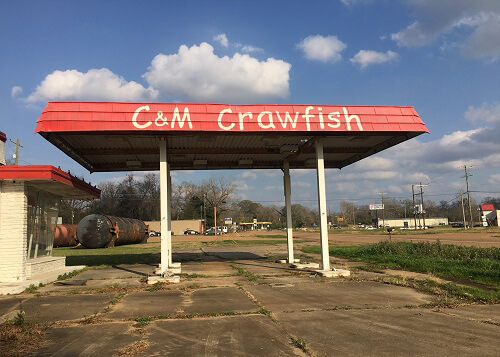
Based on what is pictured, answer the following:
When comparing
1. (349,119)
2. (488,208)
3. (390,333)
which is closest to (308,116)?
(349,119)

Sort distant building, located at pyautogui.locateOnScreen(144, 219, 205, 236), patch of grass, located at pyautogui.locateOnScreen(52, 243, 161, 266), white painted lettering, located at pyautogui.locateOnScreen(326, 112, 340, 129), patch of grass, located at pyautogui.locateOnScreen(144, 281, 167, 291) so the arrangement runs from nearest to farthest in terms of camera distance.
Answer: patch of grass, located at pyautogui.locateOnScreen(144, 281, 167, 291), white painted lettering, located at pyautogui.locateOnScreen(326, 112, 340, 129), patch of grass, located at pyautogui.locateOnScreen(52, 243, 161, 266), distant building, located at pyautogui.locateOnScreen(144, 219, 205, 236)

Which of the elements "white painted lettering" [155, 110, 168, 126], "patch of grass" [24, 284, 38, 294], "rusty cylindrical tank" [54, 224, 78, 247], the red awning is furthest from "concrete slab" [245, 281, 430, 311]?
the red awning

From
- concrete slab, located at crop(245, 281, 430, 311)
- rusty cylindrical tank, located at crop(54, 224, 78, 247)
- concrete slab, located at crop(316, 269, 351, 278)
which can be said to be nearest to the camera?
concrete slab, located at crop(245, 281, 430, 311)

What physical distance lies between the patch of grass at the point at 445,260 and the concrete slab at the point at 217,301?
6.64 m

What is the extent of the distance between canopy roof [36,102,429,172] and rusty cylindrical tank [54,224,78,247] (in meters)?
27.0

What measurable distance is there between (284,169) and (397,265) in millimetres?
6877

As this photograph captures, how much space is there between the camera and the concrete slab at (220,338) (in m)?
5.27

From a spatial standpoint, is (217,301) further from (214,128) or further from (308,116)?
(308,116)

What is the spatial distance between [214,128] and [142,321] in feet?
21.5

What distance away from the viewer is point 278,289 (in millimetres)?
10609

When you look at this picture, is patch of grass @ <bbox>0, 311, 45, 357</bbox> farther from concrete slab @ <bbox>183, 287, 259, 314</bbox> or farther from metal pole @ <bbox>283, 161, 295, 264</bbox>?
metal pole @ <bbox>283, 161, 295, 264</bbox>

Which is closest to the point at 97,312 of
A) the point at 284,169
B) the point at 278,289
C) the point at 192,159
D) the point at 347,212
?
the point at 278,289

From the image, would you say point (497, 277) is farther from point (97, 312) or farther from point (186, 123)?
point (97, 312)

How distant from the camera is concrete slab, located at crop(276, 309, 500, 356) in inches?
208
